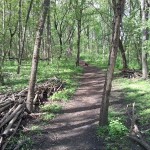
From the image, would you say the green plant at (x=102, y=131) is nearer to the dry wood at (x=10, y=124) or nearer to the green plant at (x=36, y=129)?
the green plant at (x=36, y=129)

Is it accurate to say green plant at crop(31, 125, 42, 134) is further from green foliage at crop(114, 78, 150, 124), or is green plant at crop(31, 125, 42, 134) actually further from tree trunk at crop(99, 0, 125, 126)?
green foliage at crop(114, 78, 150, 124)

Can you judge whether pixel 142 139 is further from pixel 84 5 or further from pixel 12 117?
pixel 84 5

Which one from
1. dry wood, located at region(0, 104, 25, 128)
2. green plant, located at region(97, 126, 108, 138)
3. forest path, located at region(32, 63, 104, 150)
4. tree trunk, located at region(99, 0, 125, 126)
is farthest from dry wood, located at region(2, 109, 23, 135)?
tree trunk, located at region(99, 0, 125, 126)

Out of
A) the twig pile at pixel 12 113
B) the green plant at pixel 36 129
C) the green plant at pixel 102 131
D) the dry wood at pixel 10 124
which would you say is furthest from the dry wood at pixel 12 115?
the green plant at pixel 102 131

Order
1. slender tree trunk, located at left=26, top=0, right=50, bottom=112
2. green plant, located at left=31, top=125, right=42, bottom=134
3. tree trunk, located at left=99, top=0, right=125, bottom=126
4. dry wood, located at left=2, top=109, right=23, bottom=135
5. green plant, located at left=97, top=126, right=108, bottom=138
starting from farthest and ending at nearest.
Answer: slender tree trunk, located at left=26, top=0, right=50, bottom=112 → green plant, located at left=31, top=125, right=42, bottom=134 → green plant, located at left=97, top=126, right=108, bottom=138 → tree trunk, located at left=99, top=0, right=125, bottom=126 → dry wood, located at left=2, top=109, right=23, bottom=135

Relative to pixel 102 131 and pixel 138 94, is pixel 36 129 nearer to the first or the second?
pixel 102 131

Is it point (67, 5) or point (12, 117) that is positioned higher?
point (67, 5)

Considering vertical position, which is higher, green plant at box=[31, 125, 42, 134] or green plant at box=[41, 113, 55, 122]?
green plant at box=[41, 113, 55, 122]

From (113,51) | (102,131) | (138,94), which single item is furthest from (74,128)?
(138,94)

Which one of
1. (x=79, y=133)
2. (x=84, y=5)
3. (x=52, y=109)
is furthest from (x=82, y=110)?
(x=84, y=5)

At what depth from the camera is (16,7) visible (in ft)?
119

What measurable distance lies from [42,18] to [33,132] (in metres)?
4.84

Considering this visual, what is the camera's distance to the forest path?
378 inches

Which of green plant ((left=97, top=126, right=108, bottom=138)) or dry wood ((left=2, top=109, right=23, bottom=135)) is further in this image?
green plant ((left=97, top=126, right=108, bottom=138))
